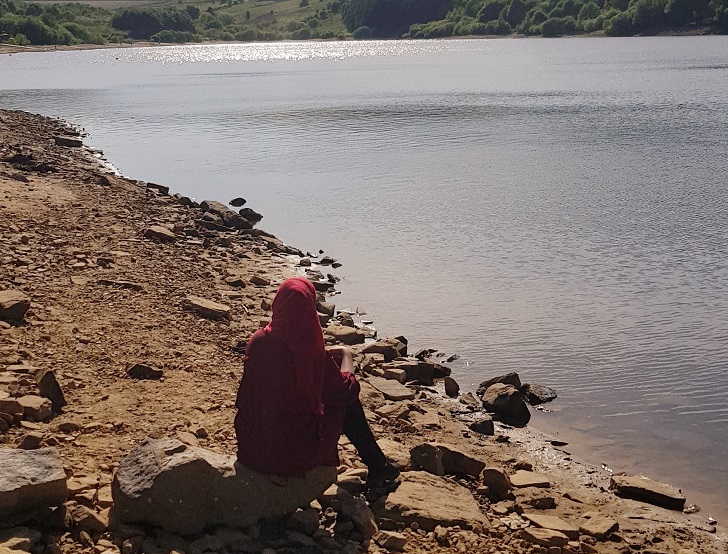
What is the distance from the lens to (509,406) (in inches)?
344

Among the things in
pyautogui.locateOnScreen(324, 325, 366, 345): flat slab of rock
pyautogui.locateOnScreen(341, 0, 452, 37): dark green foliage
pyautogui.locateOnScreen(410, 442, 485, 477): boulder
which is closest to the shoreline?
pyautogui.locateOnScreen(341, 0, 452, 37): dark green foliage

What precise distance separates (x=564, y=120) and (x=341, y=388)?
33.2 m

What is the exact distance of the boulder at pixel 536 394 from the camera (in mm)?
9148

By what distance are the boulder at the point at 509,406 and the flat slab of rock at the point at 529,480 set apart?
1624 millimetres

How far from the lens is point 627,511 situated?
677 centimetres

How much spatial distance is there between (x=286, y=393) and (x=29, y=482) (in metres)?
1.41

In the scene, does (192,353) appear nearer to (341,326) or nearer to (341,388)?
(341,326)

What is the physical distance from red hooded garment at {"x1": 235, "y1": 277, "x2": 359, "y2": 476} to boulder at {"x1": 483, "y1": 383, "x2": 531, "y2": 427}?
362cm

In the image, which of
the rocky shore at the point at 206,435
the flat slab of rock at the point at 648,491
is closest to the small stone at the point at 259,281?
the rocky shore at the point at 206,435

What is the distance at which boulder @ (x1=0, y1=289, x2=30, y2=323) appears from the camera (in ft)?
27.8

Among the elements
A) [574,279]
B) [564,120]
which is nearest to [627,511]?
[574,279]

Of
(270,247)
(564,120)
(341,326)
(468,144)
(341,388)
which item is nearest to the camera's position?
(341,388)

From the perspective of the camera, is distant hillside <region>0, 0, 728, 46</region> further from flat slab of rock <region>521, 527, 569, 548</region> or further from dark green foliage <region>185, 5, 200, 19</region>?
flat slab of rock <region>521, 527, 569, 548</region>

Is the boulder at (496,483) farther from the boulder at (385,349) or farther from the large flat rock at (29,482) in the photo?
the boulder at (385,349)
